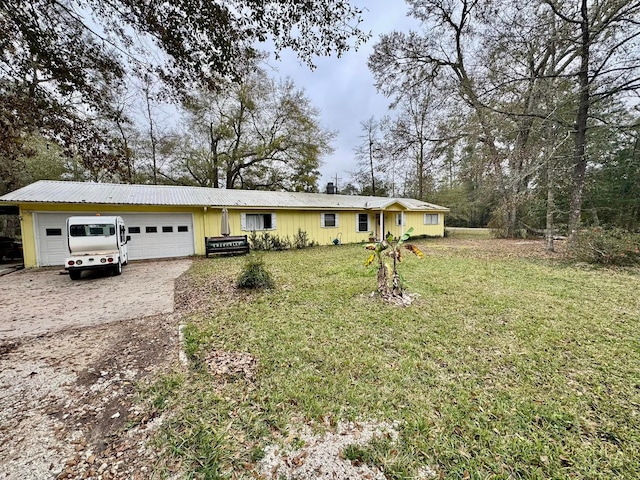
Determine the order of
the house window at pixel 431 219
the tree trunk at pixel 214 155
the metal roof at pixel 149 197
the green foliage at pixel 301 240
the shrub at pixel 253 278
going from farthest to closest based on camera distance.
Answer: the tree trunk at pixel 214 155 → the house window at pixel 431 219 → the green foliage at pixel 301 240 → the metal roof at pixel 149 197 → the shrub at pixel 253 278

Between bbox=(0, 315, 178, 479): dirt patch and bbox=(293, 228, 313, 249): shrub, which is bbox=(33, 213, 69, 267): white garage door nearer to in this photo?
bbox=(0, 315, 178, 479): dirt patch

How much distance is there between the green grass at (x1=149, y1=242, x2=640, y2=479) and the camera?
1.87 meters

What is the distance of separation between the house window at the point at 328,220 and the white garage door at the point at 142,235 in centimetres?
674

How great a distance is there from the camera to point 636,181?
1233 centimetres

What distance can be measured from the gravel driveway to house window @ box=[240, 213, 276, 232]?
4.65 meters

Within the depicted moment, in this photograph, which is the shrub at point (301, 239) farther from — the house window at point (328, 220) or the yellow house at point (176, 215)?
the house window at point (328, 220)

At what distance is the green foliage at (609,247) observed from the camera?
7.38m

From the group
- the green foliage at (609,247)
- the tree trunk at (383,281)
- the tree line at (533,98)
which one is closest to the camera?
the tree trunk at (383,281)

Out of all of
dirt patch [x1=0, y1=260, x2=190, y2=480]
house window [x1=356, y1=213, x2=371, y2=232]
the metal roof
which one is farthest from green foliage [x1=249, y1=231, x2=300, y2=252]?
dirt patch [x1=0, y1=260, x2=190, y2=480]

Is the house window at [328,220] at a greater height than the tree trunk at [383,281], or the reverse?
the house window at [328,220]

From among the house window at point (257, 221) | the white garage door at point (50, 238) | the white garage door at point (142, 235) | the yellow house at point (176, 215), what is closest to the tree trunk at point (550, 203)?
the yellow house at point (176, 215)

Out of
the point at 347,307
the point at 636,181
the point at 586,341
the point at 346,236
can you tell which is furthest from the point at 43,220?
the point at 636,181

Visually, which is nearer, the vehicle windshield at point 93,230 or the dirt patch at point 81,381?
the dirt patch at point 81,381

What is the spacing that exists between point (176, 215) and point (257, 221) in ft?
11.8
